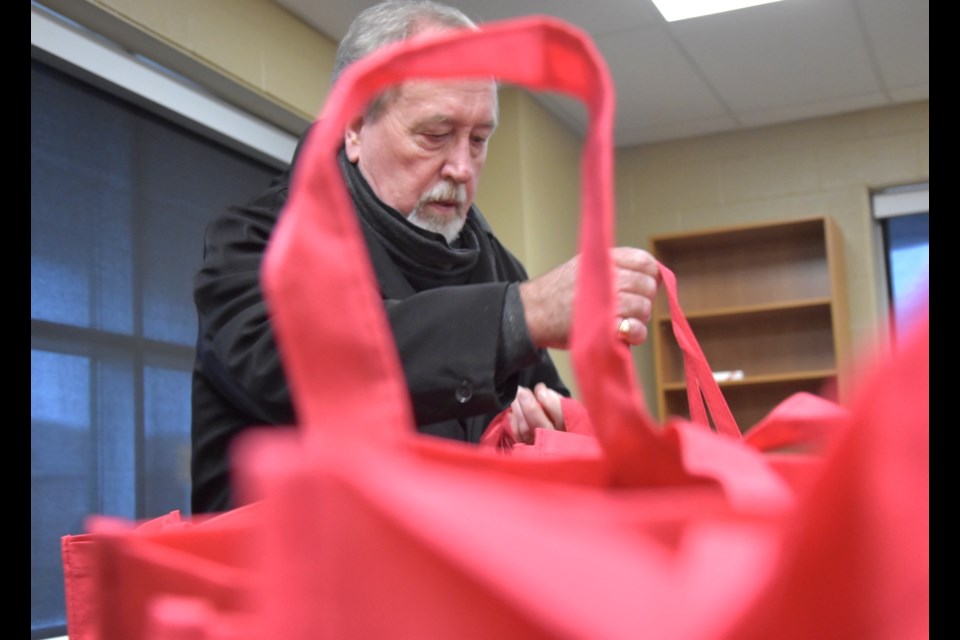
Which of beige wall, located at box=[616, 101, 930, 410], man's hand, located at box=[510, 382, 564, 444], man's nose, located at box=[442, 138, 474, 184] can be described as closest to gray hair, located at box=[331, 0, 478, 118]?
man's nose, located at box=[442, 138, 474, 184]

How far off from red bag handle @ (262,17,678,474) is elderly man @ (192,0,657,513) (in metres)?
0.01

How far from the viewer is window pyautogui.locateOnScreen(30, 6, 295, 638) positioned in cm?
245

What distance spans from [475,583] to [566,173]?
15.4 ft

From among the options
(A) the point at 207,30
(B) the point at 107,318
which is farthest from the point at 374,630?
(A) the point at 207,30

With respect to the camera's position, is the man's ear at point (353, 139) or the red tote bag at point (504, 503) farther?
the man's ear at point (353, 139)

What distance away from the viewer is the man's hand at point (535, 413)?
2.42ft

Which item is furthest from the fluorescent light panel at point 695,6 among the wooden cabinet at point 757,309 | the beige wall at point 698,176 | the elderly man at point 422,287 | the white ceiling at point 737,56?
the elderly man at point 422,287

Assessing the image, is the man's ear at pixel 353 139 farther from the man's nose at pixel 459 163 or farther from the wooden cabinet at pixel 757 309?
the wooden cabinet at pixel 757 309

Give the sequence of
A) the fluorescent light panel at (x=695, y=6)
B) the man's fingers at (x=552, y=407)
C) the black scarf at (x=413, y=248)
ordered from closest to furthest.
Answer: the man's fingers at (x=552, y=407)
the black scarf at (x=413, y=248)
the fluorescent light panel at (x=695, y=6)

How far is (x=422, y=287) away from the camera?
44.9 inches

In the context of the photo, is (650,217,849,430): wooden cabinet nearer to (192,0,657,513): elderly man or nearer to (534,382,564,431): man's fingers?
(192,0,657,513): elderly man

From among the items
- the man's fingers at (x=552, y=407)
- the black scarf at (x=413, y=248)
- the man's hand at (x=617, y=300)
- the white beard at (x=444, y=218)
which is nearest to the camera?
the man's hand at (x=617, y=300)

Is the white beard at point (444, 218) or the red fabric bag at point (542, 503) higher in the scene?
the white beard at point (444, 218)
